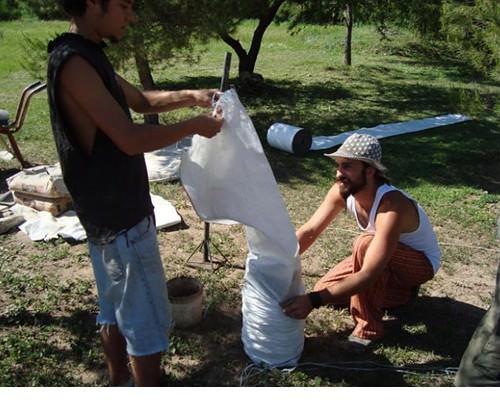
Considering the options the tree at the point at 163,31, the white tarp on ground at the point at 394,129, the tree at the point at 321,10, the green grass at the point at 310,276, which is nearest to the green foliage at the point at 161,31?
the tree at the point at 163,31

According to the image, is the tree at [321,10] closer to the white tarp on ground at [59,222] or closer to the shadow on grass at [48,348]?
the white tarp on ground at [59,222]

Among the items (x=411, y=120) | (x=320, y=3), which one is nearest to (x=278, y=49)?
(x=320, y=3)

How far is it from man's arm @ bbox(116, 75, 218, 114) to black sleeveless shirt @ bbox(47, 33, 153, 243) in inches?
12.5

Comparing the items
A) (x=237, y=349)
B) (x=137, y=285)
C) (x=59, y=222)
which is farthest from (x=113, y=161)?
(x=59, y=222)

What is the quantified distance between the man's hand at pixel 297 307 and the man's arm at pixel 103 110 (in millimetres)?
1047

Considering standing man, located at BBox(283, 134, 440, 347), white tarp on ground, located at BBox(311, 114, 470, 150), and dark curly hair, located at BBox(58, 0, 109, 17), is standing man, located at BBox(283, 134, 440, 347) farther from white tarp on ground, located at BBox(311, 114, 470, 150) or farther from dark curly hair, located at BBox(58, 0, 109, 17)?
white tarp on ground, located at BBox(311, 114, 470, 150)

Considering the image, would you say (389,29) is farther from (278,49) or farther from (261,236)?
(261,236)

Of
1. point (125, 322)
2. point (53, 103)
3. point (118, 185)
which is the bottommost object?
point (125, 322)

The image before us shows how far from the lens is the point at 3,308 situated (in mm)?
3033

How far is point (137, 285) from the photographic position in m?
1.90

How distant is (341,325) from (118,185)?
158 cm

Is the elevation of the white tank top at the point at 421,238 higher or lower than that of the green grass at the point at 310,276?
higher

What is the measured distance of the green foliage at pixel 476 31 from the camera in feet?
15.2

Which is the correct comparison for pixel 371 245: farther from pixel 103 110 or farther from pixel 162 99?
pixel 103 110
